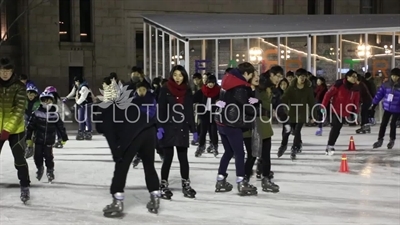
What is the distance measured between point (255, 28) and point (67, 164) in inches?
383

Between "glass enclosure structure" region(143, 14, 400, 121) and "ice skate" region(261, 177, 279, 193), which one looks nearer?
"ice skate" region(261, 177, 279, 193)

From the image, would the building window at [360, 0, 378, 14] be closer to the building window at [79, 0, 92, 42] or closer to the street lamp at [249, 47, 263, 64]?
the building window at [79, 0, 92, 42]

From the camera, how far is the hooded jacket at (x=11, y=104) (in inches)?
240

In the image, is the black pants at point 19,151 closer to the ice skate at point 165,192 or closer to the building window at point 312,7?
the ice skate at point 165,192

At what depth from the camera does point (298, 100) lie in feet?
31.8

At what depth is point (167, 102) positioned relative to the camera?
6.75 m

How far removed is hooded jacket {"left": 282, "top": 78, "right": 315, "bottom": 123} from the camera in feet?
31.9

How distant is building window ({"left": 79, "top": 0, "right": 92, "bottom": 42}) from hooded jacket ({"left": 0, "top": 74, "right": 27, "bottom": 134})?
2047 cm

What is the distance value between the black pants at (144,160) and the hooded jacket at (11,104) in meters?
1.32

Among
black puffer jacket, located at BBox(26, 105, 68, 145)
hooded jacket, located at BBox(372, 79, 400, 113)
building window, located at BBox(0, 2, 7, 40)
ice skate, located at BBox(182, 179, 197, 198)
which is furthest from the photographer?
building window, located at BBox(0, 2, 7, 40)

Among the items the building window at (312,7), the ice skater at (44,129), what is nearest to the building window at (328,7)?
the building window at (312,7)

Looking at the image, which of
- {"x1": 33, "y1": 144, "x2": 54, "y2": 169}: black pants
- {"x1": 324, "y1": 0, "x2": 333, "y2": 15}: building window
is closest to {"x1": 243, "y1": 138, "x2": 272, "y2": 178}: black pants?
{"x1": 33, "y1": 144, "x2": 54, "y2": 169}: black pants

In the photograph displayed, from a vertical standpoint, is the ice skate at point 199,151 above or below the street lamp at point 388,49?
below

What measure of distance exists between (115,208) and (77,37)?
2098 cm
